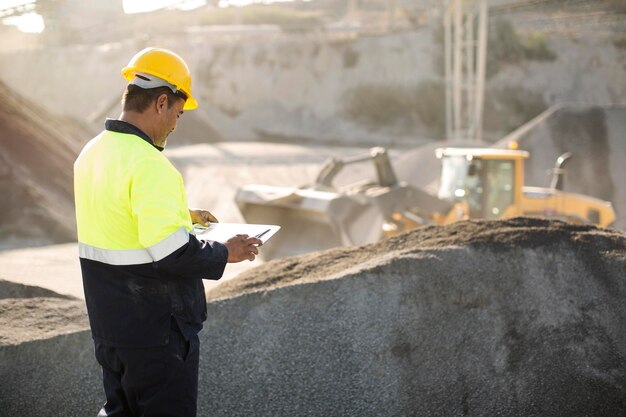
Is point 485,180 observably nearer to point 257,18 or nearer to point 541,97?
point 541,97

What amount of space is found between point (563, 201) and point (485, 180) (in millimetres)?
1490

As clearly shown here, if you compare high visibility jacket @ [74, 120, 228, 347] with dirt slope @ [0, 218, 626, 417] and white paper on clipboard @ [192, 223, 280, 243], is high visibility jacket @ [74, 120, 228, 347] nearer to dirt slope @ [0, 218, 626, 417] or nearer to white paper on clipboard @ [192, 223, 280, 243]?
white paper on clipboard @ [192, 223, 280, 243]

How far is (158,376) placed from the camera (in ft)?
8.32

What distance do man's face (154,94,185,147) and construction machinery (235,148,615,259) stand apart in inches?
271

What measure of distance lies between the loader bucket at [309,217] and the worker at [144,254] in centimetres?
695

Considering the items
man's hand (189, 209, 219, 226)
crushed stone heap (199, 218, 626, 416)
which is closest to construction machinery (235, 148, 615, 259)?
crushed stone heap (199, 218, 626, 416)

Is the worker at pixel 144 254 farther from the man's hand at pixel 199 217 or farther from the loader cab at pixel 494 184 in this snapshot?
the loader cab at pixel 494 184

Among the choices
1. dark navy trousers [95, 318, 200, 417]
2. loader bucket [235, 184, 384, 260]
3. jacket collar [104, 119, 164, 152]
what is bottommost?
loader bucket [235, 184, 384, 260]

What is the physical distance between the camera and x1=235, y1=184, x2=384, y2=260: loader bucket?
378 inches

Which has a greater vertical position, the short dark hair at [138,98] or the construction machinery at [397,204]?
the short dark hair at [138,98]

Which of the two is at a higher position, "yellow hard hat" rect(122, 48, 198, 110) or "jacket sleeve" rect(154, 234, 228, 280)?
"yellow hard hat" rect(122, 48, 198, 110)

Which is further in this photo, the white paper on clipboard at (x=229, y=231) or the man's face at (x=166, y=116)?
the white paper on clipboard at (x=229, y=231)

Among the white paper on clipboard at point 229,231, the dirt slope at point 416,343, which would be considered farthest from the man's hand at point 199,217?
the dirt slope at point 416,343

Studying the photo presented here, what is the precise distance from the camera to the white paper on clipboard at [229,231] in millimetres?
2777
